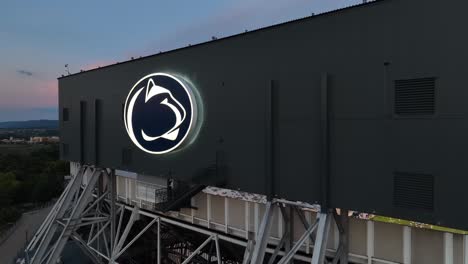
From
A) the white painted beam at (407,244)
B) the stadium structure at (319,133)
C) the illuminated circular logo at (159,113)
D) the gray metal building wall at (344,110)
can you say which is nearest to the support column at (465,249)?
the stadium structure at (319,133)

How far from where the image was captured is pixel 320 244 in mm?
10305

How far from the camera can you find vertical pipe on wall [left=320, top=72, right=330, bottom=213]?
35.3 ft

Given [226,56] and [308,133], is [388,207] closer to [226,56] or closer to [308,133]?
[308,133]

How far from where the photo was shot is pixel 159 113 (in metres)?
16.4

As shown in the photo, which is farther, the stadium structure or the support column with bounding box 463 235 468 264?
the support column with bounding box 463 235 468 264

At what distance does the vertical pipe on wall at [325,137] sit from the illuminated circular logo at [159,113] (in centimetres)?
617

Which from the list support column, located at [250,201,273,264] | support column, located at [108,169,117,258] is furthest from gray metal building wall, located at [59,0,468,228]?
support column, located at [108,169,117,258]

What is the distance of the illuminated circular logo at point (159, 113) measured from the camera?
15.2 meters

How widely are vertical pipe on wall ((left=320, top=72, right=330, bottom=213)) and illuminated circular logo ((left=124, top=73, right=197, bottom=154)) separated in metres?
6.17

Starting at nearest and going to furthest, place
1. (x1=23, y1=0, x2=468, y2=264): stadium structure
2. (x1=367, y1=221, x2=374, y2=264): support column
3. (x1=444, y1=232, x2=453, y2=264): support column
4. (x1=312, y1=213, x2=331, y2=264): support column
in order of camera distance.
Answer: (x1=23, y1=0, x2=468, y2=264): stadium structure, (x1=312, y1=213, x2=331, y2=264): support column, (x1=444, y1=232, x2=453, y2=264): support column, (x1=367, y1=221, x2=374, y2=264): support column

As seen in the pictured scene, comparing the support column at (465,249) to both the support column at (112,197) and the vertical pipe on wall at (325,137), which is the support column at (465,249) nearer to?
the vertical pipe on wall at (325,137)

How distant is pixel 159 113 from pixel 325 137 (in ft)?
28.9

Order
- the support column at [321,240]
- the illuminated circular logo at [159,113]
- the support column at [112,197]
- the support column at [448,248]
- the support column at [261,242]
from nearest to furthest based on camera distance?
the support column at [321,240] < the support column at [448,248] < the support column at [261,242] < the illuminated circular logo at [159,113] < the support column at [112,197]

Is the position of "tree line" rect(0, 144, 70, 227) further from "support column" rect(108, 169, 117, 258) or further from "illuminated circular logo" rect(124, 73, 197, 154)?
"illuminated circular logo" rect(124, 73, 197, 154)
